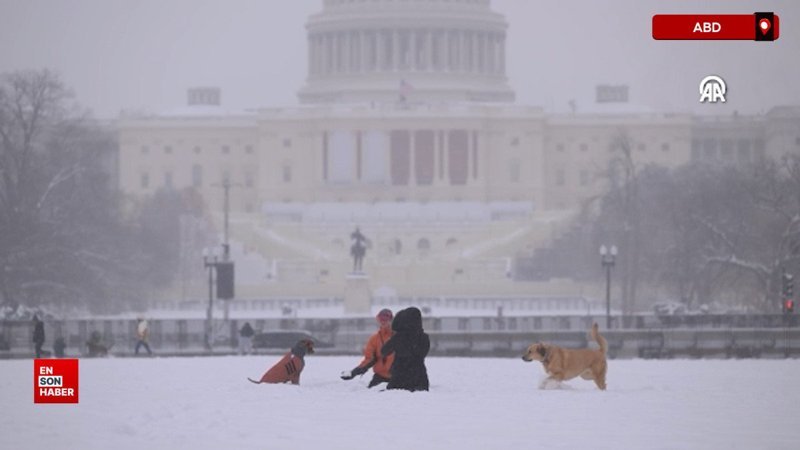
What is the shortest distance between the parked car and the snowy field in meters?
18.2

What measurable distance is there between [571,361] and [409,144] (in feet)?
358

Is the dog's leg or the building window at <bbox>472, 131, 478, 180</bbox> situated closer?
the dog's leg

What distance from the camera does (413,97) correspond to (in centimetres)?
14312

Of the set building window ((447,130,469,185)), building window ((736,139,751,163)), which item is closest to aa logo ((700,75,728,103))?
building window ((736,139,751,163))

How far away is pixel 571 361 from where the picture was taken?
88.1ft

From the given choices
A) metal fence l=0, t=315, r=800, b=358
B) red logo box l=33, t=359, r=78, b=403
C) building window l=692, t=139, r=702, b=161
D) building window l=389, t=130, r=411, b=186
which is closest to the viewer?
red logo box l=33, t=359, r=78, b=403

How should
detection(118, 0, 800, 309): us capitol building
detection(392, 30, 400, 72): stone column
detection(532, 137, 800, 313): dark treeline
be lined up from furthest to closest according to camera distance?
detection(392, 30, 400, 72): stone column → detection(118, 0, 800, 309): us capitol building → detection(532, 137, 800, 313): dark treeline

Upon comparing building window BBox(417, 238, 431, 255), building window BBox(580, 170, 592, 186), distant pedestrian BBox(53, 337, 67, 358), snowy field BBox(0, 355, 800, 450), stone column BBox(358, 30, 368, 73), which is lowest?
snowy field BBox(0, 355, 800, 450)

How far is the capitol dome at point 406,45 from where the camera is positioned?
145625 millimetres

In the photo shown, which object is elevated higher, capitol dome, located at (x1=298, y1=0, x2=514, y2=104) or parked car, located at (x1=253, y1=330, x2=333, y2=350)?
capitol dome, located at (x1=298, y1=0, x2=514, y2=104)

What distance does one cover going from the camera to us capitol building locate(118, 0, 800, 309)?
113250mm

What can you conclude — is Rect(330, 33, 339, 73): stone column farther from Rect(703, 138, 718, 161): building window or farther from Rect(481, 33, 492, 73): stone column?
Rect(703, 138, 718, 161): building window

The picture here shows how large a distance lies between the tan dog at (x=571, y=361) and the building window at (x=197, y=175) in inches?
4495

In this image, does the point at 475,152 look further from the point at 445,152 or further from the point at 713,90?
the point at 713,90
